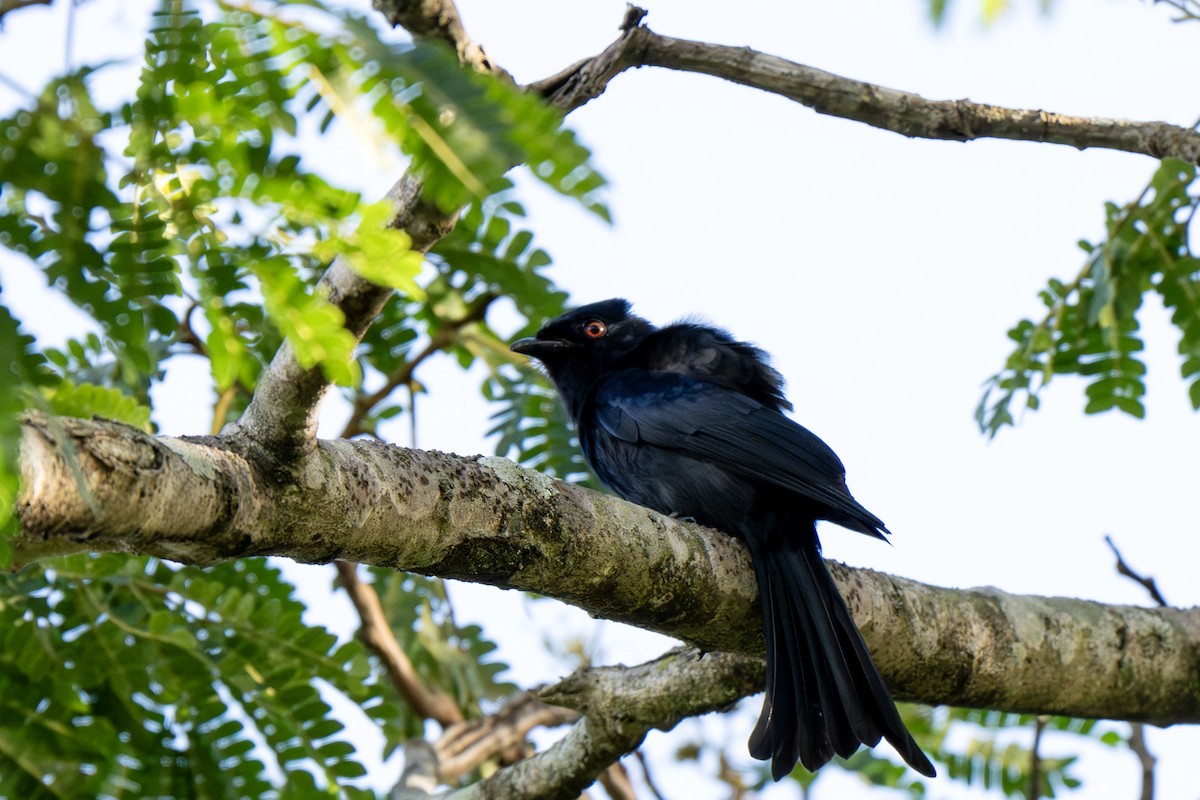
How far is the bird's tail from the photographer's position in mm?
3742

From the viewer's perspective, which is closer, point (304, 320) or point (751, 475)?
point (304, 320)

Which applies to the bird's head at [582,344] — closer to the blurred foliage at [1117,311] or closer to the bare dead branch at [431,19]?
the blurred foliage at [1117,311]

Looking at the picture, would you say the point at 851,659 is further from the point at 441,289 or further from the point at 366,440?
the point at 441,289

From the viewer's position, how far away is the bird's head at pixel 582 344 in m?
5.53

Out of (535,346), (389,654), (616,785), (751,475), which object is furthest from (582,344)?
(616,785)

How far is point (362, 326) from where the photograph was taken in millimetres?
2506

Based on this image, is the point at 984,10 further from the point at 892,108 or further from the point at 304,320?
the point at 892,108

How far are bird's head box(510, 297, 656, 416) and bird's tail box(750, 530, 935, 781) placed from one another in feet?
6.06

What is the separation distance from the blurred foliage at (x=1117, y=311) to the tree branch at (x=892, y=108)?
3.07ft

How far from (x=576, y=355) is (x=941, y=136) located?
2.41m

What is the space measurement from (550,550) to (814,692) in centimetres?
113

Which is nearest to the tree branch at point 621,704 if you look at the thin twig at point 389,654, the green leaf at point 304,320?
the thin twig at point 389,654

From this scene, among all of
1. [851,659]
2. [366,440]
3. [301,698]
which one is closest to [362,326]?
[366,440]

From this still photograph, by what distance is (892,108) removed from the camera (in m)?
3.61
